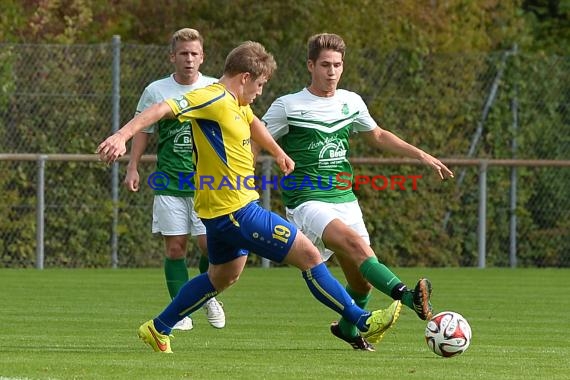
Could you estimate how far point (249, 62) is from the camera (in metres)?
8.19

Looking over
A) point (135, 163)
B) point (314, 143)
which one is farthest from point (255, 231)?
point (135, 163)

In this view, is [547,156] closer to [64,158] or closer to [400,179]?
[400,179]

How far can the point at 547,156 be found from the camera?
62.8 feet

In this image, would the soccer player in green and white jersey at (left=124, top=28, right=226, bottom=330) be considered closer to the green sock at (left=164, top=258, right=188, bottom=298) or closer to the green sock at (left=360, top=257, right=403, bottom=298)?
the green sock at (left=164, top=258, right=188, bottom=298)

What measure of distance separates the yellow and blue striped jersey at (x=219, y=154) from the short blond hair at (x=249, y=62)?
0.46 ft

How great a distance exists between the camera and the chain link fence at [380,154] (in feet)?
56.0

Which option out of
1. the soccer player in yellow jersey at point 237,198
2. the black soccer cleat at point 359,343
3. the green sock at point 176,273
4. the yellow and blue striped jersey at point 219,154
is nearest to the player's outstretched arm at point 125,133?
the soccer player in yellow jersey at point 237,198

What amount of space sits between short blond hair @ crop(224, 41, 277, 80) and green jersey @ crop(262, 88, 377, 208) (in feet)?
3.71

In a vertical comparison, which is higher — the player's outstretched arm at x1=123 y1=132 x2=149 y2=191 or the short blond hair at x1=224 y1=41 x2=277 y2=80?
the short blond hair at x1=224 y1=41 x2=277 y2=80

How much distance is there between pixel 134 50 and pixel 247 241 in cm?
979

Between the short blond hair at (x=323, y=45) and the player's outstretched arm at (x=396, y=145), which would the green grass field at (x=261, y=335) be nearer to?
the player's outstretched arm at (x=396, y=145)

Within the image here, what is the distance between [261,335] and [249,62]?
2266 mm

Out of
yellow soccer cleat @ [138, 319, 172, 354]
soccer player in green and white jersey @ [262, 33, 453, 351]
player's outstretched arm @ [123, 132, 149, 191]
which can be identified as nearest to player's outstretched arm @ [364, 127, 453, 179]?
soccer player in green and white jersey @ [262, 33, 453, 351]

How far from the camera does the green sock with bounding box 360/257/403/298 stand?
8539mm
